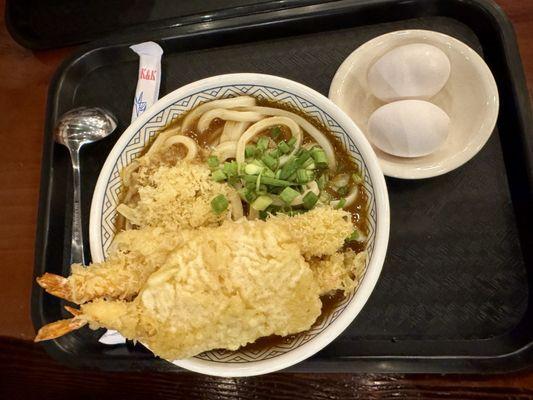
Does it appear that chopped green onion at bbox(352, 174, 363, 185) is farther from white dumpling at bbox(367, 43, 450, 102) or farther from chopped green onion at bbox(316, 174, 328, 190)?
white dumpling at bbox(367, 43, 450, 102)

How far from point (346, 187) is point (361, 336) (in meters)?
0.54

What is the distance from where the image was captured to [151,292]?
1.20 m

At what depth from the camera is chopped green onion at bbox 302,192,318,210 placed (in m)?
1.46

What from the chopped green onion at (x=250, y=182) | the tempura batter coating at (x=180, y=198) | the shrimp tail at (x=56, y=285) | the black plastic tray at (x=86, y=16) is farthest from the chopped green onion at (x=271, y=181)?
the black plastic tray at (x=86, y=16)

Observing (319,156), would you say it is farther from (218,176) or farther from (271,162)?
(218,176)

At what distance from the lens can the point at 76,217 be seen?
174 cm

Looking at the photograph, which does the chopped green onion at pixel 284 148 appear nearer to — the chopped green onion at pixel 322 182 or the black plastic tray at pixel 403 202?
the chopped green onion at pixel 322 182

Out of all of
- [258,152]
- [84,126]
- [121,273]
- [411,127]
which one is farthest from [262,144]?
[84,126]

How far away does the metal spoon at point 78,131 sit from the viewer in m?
1.77

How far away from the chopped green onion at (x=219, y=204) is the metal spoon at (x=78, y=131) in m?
0.64

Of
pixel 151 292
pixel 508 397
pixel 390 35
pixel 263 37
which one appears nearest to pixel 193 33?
pixel 263 37

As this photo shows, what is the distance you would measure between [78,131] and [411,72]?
51.3 inches

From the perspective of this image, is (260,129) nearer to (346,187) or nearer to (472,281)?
(346,187)

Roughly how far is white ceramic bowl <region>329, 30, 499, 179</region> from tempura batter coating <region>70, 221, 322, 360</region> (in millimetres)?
597
